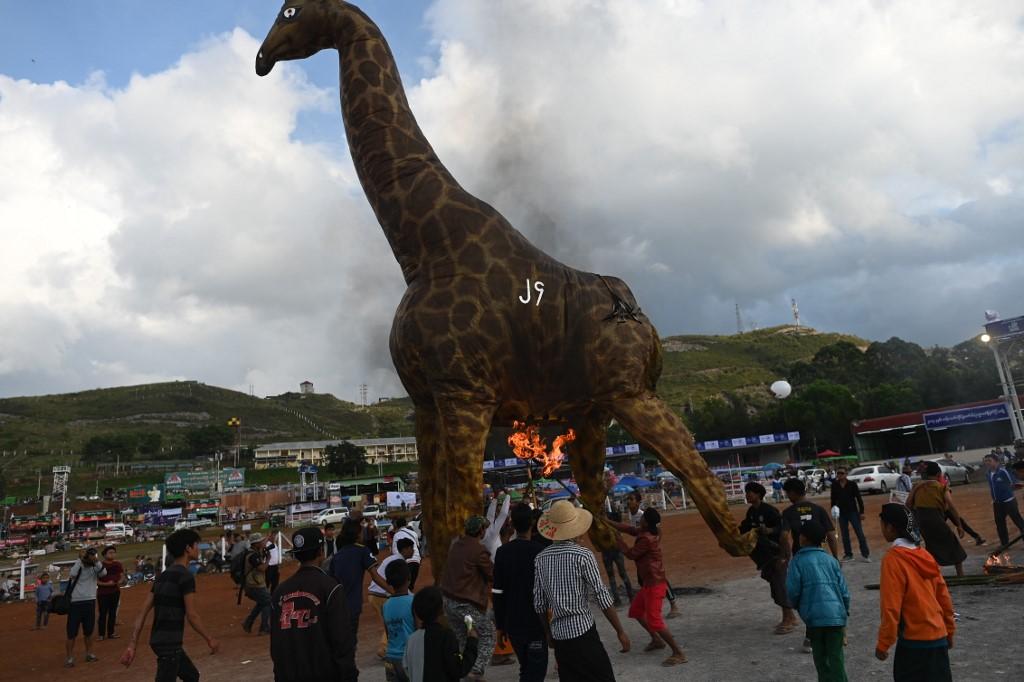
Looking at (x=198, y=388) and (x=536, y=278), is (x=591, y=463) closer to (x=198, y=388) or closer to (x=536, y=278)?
(x=536, y=278)

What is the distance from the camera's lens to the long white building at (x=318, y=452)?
105375 millimetres

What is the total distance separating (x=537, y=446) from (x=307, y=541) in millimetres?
6115

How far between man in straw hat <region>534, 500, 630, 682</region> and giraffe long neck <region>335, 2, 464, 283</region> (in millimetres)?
4509

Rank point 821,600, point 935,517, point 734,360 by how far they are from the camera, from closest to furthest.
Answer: point 821,600 → point 935,517 → point 734,360

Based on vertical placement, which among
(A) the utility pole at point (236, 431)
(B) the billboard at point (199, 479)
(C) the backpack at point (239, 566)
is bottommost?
(C) the backpack at point (239, 566)

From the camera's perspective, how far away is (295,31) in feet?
30.3

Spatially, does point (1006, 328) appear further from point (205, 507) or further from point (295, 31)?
point (205, 507)

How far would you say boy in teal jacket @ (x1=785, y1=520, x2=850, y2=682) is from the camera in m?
4.71

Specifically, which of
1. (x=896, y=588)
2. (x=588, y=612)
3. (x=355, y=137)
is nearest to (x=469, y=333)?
(x=355, y=137)

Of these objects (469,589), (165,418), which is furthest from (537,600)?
(165,418)

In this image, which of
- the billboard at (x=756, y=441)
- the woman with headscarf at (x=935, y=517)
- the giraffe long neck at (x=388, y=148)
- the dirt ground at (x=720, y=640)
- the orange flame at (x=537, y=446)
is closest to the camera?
the dirt ground at (x=720, y=640)

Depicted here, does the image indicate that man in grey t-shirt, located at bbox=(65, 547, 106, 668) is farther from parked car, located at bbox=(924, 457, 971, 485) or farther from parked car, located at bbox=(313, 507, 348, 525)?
parked car, located at bbox=(313, 507, 348, 525)

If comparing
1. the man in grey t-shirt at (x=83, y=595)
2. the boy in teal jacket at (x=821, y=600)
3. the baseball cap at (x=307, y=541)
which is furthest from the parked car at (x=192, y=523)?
the boy in teal jacket at (x=821, y=600)

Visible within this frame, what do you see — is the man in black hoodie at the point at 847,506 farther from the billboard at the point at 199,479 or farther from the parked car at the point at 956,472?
the billboard at the point at 199,479
